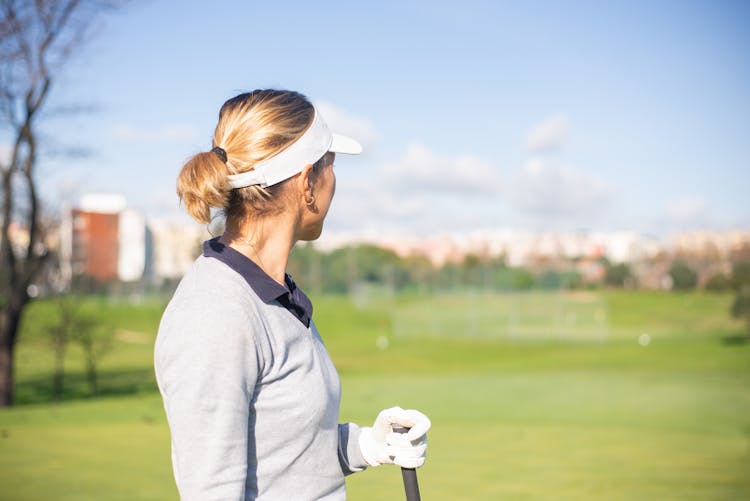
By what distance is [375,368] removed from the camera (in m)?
26.8

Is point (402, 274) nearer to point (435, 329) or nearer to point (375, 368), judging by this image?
point (435, 329)

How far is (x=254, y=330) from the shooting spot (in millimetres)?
1703

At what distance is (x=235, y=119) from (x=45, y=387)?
25.4 metres

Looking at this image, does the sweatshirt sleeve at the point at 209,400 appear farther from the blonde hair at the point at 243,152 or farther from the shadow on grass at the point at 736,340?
the shadow on grass at the point at 736,340

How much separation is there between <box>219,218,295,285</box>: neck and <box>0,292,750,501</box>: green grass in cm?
478

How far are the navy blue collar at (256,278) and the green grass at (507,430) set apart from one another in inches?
188

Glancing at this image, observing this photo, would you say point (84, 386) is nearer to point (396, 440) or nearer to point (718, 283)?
point (396, 440)

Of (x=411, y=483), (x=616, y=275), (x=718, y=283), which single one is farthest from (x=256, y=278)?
(x=616, y=275)

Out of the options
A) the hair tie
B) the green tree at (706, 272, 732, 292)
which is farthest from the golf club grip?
the green tree at (706, 272, 732, 292)

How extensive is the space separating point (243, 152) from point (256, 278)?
304 millimetres

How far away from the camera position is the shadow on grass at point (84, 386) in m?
22.2

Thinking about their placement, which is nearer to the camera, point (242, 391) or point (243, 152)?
point (242, 391)

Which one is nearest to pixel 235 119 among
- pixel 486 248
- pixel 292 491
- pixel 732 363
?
pixel 292 491

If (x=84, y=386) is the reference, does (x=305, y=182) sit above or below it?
above
